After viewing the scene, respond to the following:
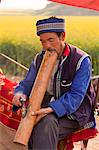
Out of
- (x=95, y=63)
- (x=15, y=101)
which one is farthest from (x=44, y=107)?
(x=95, y=63)

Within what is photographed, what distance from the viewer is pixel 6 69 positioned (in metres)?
10.6

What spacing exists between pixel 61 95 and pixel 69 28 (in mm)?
6985

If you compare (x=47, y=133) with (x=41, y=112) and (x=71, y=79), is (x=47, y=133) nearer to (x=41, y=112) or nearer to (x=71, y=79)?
(x=41, y=112)

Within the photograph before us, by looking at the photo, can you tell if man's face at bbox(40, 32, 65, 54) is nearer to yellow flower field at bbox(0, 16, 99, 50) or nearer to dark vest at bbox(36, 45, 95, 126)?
dark vest at bbox(36, 45, 95, 126)

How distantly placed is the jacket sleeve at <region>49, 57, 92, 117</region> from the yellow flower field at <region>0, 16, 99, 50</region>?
677 cm

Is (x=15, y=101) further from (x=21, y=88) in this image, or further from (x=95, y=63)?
(x=95, y=63)

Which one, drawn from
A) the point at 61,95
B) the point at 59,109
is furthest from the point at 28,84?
the point at 59,109

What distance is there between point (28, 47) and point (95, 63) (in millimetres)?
1624

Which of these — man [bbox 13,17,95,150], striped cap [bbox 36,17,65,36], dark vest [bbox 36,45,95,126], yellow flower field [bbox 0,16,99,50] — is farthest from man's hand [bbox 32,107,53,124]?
yellow flower field [bbox 0,16,99,50]

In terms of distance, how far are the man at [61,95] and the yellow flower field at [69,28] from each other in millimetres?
6696

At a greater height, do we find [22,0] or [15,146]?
[22,0]

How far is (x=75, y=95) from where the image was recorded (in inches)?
140

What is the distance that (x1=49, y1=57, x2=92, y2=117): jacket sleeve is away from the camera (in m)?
3.53

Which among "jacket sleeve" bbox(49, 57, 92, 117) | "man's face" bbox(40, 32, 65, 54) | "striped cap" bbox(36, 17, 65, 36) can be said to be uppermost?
"striped cap" bbox(36, 17, 65, 36)
